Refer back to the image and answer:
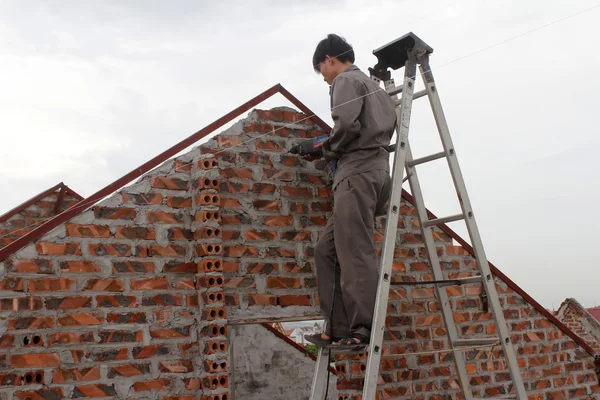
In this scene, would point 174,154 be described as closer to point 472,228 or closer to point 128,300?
point 128,300

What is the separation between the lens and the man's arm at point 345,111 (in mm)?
3555

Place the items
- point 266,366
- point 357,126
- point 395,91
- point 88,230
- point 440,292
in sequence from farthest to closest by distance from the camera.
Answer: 1. point 266,366
2. point 440,292
3. point 395,91
4. point 88,230
5. point 357,126

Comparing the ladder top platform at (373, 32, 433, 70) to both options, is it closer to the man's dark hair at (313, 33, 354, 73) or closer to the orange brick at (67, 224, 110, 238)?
the man's dark hair at (313, 33, 354, 73)

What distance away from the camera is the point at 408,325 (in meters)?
A: 4.82

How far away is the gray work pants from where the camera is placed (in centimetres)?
333

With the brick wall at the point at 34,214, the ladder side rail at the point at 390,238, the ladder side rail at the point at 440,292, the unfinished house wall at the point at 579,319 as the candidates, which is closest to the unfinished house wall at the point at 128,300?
the ladder side rail at the point at 390,238

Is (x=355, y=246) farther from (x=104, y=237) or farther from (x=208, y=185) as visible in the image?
(x=104, y=237)

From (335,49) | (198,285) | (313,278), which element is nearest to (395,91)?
(335,49)

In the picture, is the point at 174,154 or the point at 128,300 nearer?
the point at 128,300

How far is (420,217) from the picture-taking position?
425 centimetres

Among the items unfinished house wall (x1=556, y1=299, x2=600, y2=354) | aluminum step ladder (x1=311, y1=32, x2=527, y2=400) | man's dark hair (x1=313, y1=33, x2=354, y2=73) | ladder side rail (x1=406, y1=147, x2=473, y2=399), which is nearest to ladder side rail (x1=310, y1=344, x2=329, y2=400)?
aluminum step ladder (x1=311, y1=32, x2=527, y2=400)

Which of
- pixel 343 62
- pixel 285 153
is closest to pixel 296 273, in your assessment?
pixel 285 153

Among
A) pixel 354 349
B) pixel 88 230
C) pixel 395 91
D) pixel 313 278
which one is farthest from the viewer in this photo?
pixel 313 278

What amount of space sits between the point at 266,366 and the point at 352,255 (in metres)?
5.45
